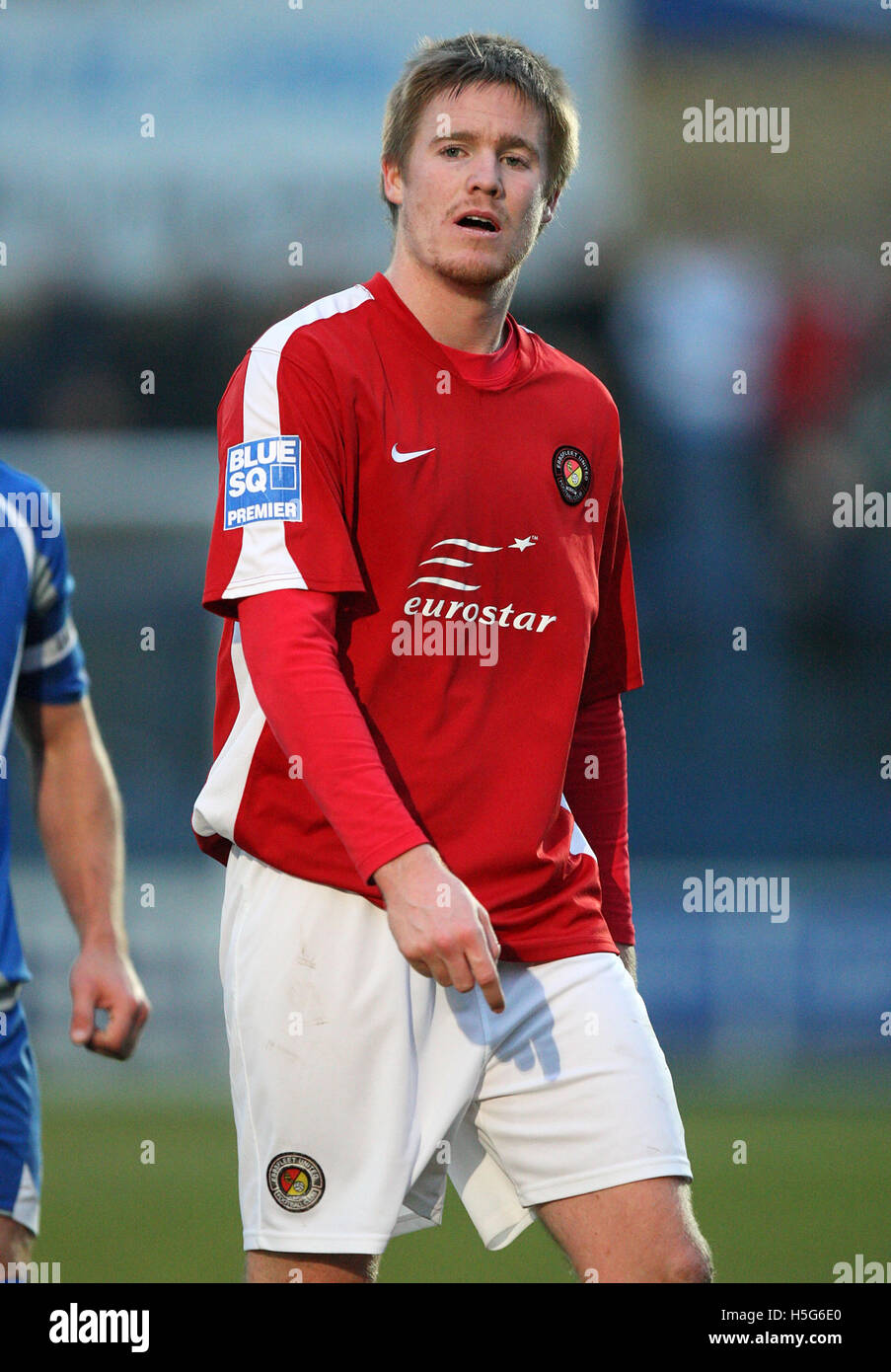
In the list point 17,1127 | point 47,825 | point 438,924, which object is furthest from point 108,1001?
point 438,924

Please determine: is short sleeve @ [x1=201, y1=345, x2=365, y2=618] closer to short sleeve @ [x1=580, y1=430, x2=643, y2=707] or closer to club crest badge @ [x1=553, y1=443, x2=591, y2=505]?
club crest badge @ [x1=553, y1=443, x2=591, y2=505]

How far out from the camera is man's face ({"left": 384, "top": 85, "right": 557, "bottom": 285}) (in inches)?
116

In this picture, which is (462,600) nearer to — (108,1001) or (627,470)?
(108,1001)

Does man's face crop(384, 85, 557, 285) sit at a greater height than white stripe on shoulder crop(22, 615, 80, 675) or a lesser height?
greater

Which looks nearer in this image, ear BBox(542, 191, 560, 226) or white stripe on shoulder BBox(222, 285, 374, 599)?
white stripe on shoulder BBox(222, 285, 374, 599)

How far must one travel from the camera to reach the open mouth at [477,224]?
2955mm

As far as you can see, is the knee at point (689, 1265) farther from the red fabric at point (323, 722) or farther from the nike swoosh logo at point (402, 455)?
the nike swoosh logo at point (402, 455)

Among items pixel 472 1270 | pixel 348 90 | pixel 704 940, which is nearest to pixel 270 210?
pixel 348 90

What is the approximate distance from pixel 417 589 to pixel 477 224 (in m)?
0.59

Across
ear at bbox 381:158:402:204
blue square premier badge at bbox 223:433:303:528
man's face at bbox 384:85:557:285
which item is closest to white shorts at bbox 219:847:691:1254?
blue square premier badge at bbox 223:433:303:528

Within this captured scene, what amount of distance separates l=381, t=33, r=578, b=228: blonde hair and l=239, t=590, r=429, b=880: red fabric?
33.0 inches

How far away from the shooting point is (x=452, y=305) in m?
3.00

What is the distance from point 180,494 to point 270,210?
3.17 m

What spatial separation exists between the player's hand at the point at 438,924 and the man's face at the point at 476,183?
3.24 feet
